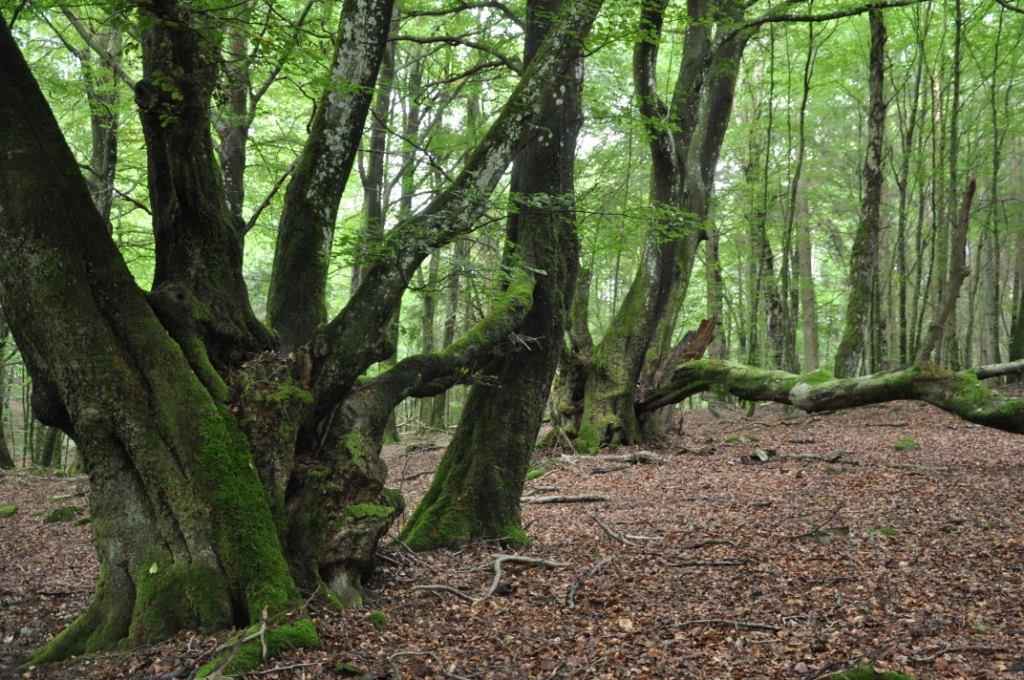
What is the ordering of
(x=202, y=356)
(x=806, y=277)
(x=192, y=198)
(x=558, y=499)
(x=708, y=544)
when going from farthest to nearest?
(x=806, y=277)
(x=558, y=499)
(x=708, y=544)
(x=192, y=198)
(x=202, y=356)

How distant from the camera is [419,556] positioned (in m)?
6.12

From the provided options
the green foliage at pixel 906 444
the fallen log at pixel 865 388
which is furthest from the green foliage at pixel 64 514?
the green foliage at pixel 906 444

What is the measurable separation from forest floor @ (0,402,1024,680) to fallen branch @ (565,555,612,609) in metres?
0.04

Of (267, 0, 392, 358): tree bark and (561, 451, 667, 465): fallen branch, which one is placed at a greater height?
(267, 0, 392, 358): tree bark

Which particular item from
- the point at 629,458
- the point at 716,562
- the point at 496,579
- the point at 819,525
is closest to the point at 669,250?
the point at 629,458

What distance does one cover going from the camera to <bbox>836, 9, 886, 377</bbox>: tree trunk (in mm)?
13070

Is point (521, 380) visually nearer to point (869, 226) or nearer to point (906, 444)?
point (906, 444)

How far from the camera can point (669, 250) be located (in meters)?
11.9

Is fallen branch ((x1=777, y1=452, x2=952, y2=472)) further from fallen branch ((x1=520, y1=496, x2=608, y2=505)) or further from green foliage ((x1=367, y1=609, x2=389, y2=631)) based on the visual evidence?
green foliage ((x1=367, y1=609, x2=389, y2=631))

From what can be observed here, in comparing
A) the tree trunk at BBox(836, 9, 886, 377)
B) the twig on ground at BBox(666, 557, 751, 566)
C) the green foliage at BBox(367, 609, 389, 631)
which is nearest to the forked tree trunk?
the green foliage at BBox(367, 609, 389, 631)

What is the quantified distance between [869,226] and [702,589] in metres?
10.6

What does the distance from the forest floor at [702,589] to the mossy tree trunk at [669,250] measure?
2705mm

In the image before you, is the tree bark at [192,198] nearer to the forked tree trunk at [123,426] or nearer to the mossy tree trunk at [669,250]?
the forked tree trunk at [123,426]

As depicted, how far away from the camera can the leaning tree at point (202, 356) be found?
415cm
